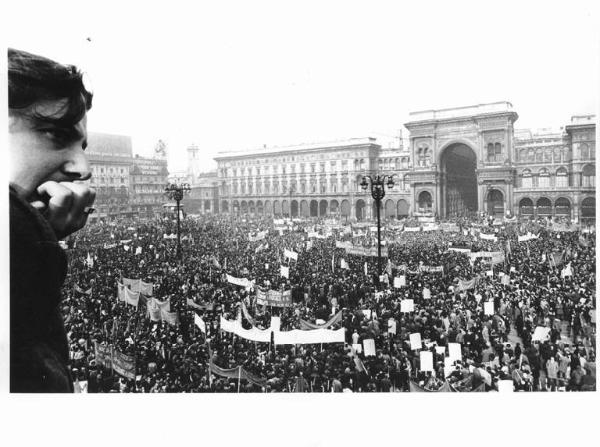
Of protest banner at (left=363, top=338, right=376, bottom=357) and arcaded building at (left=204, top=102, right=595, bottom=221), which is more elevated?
arcaded building at (left=204, top=102, right=595, bottom=221)

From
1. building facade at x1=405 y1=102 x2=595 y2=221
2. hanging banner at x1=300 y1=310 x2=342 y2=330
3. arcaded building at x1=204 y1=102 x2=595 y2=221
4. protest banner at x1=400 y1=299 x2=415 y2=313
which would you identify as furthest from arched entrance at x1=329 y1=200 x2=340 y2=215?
hanging banner at x1=300 y1=310 x2=342 y2=330

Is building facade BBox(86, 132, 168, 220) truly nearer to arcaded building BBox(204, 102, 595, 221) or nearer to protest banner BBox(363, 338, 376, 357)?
arcaded building BBox(204, 102, 595, 221)

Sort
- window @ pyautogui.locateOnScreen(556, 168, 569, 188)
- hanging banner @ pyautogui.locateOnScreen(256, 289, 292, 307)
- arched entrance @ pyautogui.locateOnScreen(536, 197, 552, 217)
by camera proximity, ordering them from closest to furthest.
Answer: hanging banner @ pyautogui.locateOnScreen(256, 289, 292, 307) < window @ pyautogui.locateOnScreen(556, 168, 569, 188) < arched entrance @ pyautogui.locateOnScreen(536, 197, 552, 217)

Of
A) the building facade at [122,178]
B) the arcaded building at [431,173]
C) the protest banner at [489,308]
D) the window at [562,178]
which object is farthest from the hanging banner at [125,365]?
the window at [562,178]

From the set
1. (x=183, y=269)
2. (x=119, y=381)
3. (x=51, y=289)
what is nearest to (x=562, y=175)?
(x=183, y=269)

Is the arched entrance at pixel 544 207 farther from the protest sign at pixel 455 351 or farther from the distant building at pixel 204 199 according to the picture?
the protest sign at pixel 455 351

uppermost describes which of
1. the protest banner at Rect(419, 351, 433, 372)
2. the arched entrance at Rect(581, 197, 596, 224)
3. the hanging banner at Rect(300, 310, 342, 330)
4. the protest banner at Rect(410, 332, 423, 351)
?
the arched entrance at Rect(581, 197, 596, 224)
